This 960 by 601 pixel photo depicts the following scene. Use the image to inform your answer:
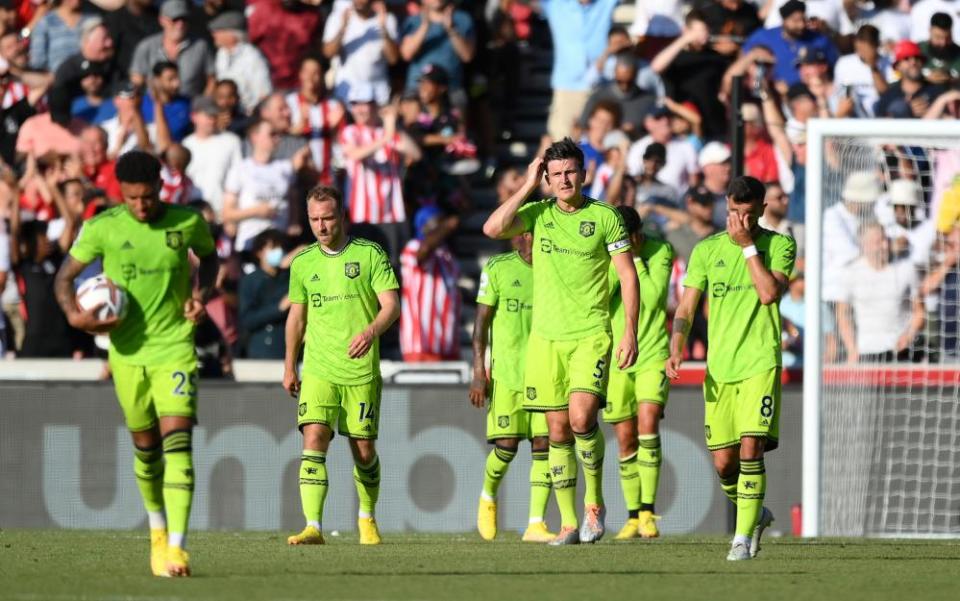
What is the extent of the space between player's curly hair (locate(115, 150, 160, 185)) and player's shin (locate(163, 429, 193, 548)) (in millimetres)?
1342

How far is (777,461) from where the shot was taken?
15.4 metres

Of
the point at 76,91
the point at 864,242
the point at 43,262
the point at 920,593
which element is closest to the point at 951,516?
the point at 864,242

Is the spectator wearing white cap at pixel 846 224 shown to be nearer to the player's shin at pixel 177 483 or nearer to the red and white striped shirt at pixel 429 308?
the red and white striped shirt at pixel 429 308

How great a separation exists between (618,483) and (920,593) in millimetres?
6531

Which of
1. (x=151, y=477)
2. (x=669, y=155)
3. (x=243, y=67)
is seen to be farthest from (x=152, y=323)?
(x=243, y=67)

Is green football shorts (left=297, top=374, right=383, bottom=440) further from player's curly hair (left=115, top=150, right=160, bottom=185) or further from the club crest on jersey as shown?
player's curly hair (left=115, top=150, right=160, bottom=185)

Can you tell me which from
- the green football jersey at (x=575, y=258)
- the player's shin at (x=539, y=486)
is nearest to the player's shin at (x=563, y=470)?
the green football jersey at (x=575, y=258)

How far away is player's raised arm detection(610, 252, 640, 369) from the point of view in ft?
36.2

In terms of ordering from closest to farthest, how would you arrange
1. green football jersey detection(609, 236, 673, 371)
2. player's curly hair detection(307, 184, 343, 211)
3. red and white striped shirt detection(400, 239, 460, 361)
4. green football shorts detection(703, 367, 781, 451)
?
green football shorts detection(703, 367, 781, 451) < player's curly hair detection(307, 184, 343, 211) < green football jersey detection(609, 236, 673, 371) < red and white striped shirt detection(400, 239, 460, 361)

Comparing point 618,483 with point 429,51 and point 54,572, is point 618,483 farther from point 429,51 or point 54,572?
point 54,572

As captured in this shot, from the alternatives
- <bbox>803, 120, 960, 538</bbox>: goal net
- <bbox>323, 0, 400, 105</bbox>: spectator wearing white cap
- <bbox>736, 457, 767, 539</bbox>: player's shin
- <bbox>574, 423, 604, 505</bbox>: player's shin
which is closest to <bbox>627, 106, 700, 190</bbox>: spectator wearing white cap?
<bbox>803, 120, 960, 538</bbox>: goal net

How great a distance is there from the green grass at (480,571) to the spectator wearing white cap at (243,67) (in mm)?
7301

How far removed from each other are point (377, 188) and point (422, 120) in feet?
3.45

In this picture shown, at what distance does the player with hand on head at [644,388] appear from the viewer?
1330 cm
